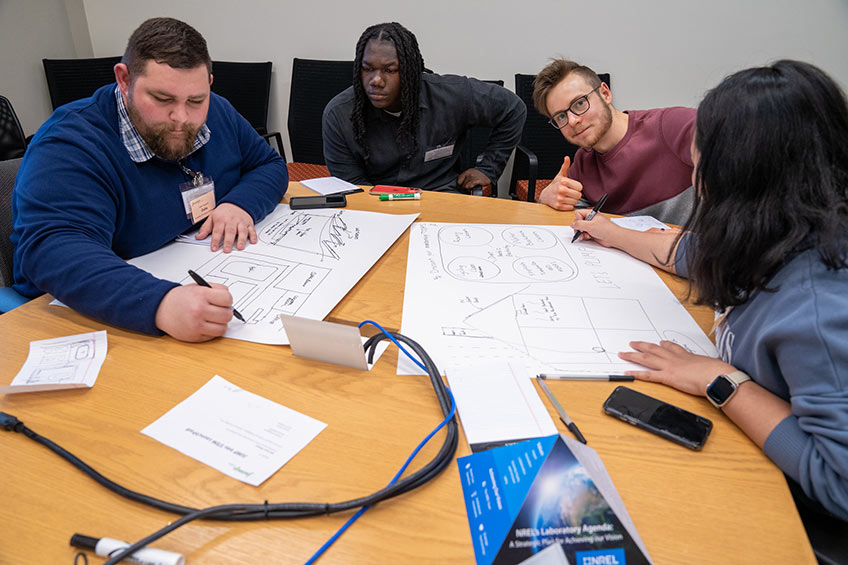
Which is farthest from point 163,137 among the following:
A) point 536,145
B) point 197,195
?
point 536,145

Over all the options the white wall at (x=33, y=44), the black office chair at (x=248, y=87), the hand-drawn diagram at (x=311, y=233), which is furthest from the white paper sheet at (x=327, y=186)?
the white wall at (x=33, y=44)

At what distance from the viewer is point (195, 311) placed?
834 millimetres

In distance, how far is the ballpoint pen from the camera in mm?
679

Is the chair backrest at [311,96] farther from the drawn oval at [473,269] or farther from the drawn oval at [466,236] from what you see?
the drawn oval at [473,269]

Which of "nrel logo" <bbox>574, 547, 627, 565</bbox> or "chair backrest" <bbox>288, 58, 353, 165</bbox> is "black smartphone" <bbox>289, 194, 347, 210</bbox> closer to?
"nrel logo" <bbox>574, 547, 627, 565</bbox>

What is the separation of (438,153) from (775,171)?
1.50m

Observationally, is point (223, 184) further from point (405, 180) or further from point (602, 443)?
point (602, 443)

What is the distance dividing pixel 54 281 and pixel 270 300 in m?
0.38

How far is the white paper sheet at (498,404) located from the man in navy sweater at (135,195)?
17.5 inches

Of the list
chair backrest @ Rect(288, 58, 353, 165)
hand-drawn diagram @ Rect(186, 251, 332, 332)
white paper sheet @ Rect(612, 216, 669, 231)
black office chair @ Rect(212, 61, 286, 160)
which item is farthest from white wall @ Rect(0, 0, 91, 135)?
white paper sheet @ Rect(612, 216, 669, 231)

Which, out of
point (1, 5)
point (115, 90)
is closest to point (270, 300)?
point (115, 90)

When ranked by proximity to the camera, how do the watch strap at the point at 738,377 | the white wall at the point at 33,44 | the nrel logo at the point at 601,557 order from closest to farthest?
→ 1. the nrel logo at the point at 601,557
2. the watch strap at the point at 738,377
3. the white wall at the point at 33,44

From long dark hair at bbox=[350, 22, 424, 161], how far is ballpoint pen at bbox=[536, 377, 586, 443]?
1464 mm

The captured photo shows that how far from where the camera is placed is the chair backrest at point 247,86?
3094 mm
